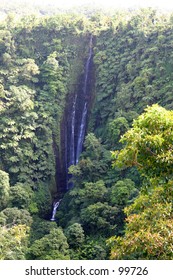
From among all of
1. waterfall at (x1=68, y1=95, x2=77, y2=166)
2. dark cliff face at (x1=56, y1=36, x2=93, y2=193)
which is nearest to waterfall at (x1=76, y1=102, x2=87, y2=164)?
dark cliff face at (x1=56, y1=36, x2=93, y2=193)

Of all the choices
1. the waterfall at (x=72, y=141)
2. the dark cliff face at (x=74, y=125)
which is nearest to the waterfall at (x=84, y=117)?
the dark cliff face at (x=74, y=125)

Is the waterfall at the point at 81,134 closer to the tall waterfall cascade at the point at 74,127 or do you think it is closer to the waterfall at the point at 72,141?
the tall waterfall cascade at the point at 74,127

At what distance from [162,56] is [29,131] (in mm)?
9287

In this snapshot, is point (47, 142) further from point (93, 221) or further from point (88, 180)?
point (93, 221)

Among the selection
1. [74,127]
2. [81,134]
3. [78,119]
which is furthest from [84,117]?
[81,134]

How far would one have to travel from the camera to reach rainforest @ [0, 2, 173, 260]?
43.8 feet

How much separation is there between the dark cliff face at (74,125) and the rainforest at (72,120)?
0.23 feet

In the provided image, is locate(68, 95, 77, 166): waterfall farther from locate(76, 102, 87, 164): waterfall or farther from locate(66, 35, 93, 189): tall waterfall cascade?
locate(76, 102, 87, 164): waterfall

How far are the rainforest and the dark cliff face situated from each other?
7 centimetres

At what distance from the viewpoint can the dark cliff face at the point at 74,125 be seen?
20.3 metres

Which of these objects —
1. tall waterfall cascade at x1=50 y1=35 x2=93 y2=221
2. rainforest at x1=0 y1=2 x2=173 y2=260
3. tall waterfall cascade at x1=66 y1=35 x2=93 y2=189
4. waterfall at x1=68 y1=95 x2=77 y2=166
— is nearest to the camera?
rainforest at x1=0 y1=2 x2=173 y2=260

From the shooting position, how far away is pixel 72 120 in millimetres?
22094
